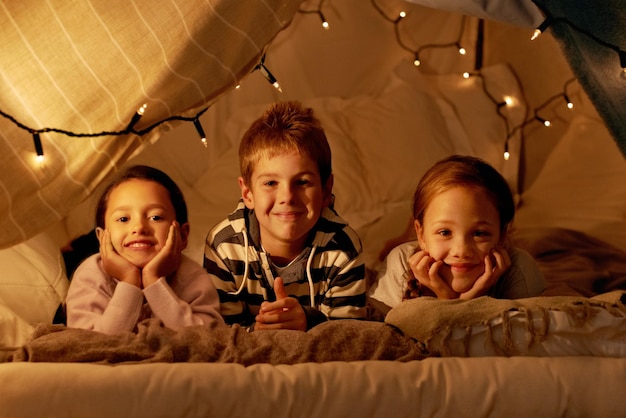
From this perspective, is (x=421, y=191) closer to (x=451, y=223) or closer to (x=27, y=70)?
(x=451, y=223)

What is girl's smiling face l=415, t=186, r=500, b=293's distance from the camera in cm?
157

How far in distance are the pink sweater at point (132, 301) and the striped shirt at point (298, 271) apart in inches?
3.9

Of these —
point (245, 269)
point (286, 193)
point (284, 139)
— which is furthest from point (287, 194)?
point (245, 269)

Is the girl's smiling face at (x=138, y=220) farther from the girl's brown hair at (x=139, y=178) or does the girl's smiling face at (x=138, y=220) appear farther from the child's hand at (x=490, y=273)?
the child's hand at (x=490, y=273)

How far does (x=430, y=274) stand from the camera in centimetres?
158

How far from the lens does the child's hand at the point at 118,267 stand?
1.53 metres

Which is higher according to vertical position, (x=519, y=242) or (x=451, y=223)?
(x=519, y=242)

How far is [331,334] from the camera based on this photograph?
1383mm

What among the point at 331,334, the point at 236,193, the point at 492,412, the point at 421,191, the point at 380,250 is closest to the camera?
the point at 492,412

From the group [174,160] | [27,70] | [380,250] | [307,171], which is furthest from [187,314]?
[174,160]

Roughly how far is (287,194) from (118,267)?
34cm

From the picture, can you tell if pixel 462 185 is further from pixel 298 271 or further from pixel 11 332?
pixel 11 332

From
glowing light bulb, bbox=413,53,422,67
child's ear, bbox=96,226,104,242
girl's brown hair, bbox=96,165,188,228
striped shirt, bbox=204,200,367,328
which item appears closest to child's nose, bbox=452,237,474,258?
striped shirt, bbox=204,200,367,328

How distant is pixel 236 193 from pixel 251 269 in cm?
58
